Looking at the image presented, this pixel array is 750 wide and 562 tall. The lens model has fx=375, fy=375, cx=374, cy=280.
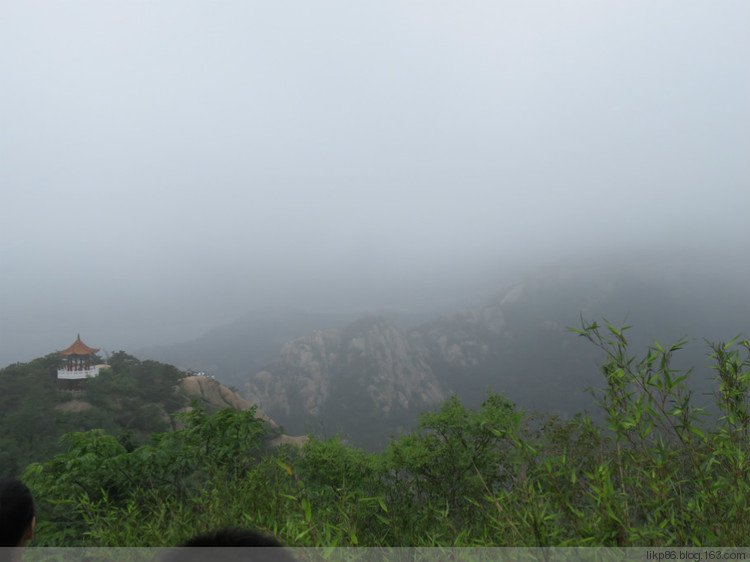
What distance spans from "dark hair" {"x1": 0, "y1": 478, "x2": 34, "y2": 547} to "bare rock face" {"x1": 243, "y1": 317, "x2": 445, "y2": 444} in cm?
11241

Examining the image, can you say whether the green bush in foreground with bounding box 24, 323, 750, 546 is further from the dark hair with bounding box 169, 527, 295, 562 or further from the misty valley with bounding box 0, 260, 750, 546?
the dark hair with bounding box 169, 527, 295, 562

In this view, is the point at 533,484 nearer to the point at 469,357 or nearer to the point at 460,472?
the point at 460,472

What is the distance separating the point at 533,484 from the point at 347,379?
141 m

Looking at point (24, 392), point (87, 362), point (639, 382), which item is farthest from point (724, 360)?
point (87, 362)

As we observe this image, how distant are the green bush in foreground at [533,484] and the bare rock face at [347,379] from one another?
108 m

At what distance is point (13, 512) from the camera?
214 cm

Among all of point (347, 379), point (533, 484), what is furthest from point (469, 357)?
point (533, 484)

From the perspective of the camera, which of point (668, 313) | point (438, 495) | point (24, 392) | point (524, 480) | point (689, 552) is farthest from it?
point (668, 313)

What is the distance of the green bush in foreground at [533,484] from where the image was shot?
231 centimetres

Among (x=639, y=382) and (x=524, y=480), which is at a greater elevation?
(x=639, y=382)

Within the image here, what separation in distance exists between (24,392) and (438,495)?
4688 centimetres

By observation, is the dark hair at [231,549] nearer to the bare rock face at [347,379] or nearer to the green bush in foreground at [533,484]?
the green bush in foreground at [533,484]

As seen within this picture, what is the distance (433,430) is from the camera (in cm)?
1017

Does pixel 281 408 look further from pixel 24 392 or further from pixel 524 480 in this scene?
pixel 524 480
